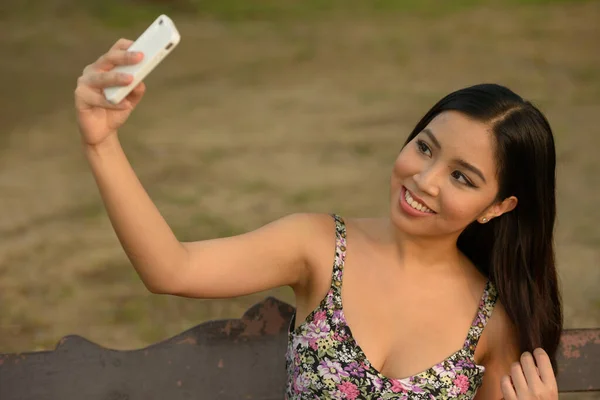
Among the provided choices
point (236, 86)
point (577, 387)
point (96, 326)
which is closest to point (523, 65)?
point (236, 86)

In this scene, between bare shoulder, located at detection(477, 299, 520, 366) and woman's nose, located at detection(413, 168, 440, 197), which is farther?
bare shoulder, located at detection(477, 299, 520, 366)

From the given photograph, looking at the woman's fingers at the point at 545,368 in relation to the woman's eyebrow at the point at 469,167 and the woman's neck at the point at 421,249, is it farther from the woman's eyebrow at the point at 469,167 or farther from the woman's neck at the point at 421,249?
the woman's eyebrow at the point at 469,167

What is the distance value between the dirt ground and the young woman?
2.17m

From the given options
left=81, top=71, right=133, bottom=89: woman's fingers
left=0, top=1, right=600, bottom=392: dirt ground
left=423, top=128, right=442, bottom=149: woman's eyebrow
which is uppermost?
left=81, top=71, right=133, bottom=89: woman's fingers

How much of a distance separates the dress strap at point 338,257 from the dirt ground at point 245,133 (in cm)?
216

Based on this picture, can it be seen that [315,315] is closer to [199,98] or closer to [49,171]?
[49,171]

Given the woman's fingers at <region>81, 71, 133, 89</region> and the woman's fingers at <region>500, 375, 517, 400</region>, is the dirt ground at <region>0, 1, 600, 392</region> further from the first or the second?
the woman's fingers at <region>81, 71, 133, 89</region>

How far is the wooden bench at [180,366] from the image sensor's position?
236 centimetres

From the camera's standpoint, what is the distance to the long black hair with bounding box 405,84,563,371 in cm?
219

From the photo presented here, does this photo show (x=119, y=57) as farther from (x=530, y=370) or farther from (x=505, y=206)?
(x=530, y=370)

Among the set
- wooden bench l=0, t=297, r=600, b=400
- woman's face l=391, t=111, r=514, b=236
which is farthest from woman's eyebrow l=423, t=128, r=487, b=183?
wooden bench l=0, t=297, r=600, b=400

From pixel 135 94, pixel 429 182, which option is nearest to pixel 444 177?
pixel 429 182

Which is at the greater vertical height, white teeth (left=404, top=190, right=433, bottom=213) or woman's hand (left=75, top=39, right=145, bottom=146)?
woman's hand (left=75, top=39, right=145, bottom=146)

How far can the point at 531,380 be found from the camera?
7.18 feet
